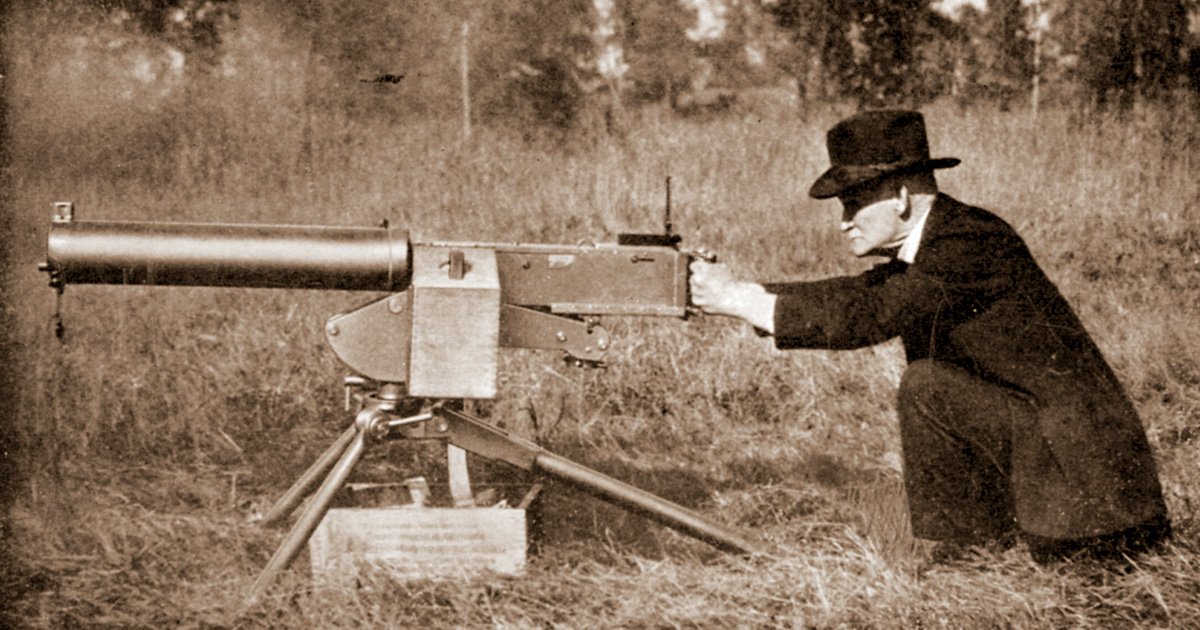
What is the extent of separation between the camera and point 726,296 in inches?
123

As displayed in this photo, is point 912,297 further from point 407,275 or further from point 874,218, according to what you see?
point 407,275

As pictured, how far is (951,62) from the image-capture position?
29.2ft

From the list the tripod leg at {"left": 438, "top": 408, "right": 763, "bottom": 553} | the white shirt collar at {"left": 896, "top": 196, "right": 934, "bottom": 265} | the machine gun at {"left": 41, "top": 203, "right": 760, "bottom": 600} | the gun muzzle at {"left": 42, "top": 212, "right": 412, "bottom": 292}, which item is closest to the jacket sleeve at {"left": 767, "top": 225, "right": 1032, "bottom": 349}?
the white shirt collar at {"left": 896, "top": 196, "right": 934, "bottom": 265}

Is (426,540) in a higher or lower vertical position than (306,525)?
lower

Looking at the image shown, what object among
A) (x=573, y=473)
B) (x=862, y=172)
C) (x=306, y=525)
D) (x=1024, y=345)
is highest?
(x=862, y=172)

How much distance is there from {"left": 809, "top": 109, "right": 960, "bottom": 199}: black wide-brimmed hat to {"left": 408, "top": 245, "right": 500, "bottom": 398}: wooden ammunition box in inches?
47.7

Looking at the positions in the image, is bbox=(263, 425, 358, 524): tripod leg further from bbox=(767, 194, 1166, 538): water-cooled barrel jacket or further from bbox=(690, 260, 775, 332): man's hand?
bbox=(767, 194, 1166, 538): water-cooled barrel jacket

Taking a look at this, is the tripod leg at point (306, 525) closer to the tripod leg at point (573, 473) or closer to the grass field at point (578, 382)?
the grass field at point (578, 382)

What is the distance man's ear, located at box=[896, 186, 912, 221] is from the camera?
3.26 metres

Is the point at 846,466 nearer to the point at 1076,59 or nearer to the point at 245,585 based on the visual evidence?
the point at 245,585

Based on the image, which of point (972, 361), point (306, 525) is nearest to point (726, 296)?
point (972, 361)

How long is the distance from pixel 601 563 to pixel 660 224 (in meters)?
4.16

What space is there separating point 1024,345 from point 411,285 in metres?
1.94

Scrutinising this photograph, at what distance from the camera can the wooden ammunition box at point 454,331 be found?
9.77ft
